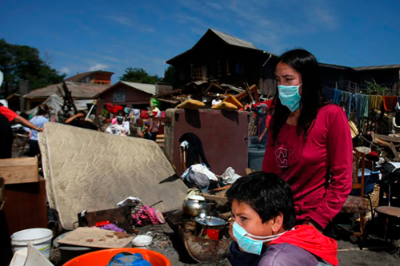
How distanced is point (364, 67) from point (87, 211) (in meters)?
28.4

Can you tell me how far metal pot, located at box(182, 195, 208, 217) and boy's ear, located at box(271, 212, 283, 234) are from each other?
3.50m

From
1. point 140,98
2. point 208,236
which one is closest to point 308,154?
point 208,236

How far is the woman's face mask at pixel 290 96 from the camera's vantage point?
1.83 metres

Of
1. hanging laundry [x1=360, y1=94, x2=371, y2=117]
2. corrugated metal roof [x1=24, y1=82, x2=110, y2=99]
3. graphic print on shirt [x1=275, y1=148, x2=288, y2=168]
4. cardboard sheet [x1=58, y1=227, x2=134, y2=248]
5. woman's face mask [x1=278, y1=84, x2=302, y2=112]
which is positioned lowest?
cardboard sheet [x1=58, y1=227, x2=134, y2=248]

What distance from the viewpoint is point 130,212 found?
5.25 meters

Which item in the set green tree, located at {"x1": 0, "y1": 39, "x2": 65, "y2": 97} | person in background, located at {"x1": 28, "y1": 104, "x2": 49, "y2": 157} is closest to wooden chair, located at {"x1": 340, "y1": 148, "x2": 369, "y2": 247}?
person in background, located at {"x1": 28, "y1": 104, "x2": 49, "y2": 157}

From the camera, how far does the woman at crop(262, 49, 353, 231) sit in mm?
1664

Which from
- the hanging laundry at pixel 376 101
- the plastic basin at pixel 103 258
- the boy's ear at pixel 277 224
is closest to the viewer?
the boy's ear at pixel 277 224

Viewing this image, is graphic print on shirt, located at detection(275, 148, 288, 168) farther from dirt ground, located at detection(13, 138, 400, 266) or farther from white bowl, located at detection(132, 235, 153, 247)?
white bowl, located at detection(132, 235, 153, 247)

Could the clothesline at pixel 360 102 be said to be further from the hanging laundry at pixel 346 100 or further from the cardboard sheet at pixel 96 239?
the cardboard sheet at pixel 96 239

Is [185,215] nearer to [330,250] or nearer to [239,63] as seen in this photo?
[330,250]

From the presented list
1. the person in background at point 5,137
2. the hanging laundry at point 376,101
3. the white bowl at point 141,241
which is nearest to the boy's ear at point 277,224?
the white bowl at point 141,241

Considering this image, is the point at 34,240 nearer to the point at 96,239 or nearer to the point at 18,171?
the point at 96,239

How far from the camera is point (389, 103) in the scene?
1512cm
